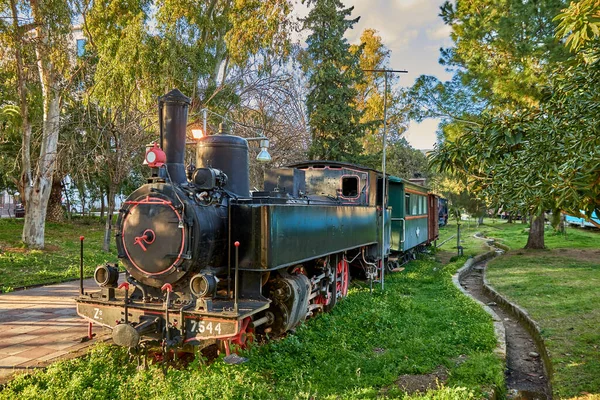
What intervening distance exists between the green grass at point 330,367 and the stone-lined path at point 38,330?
0.55 m

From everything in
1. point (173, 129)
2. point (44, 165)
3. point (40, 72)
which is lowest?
point (173, 129)

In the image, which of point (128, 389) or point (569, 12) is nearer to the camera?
point (569, 12)

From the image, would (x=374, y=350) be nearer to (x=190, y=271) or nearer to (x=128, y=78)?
(x=190, y=271)

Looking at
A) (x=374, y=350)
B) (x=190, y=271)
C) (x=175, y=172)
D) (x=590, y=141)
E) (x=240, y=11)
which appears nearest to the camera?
(x=590, y=141)

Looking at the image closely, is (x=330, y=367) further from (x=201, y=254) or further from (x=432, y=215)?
(x=432, y=215)

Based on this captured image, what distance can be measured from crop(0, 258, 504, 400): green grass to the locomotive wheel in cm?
81

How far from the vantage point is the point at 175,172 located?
5.41 m

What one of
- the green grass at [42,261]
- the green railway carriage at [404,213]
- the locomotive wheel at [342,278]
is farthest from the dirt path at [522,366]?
the green grass at [42,261]

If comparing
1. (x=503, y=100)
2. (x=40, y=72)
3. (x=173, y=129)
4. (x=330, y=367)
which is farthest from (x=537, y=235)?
(x=40, y=72)

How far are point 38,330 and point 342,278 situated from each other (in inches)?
207

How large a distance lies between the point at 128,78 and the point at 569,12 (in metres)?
10.6

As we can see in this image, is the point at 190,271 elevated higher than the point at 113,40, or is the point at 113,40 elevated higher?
the point at 113,40

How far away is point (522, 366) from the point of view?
616 centimetres

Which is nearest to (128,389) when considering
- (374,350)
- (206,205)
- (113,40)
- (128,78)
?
(206,205)
